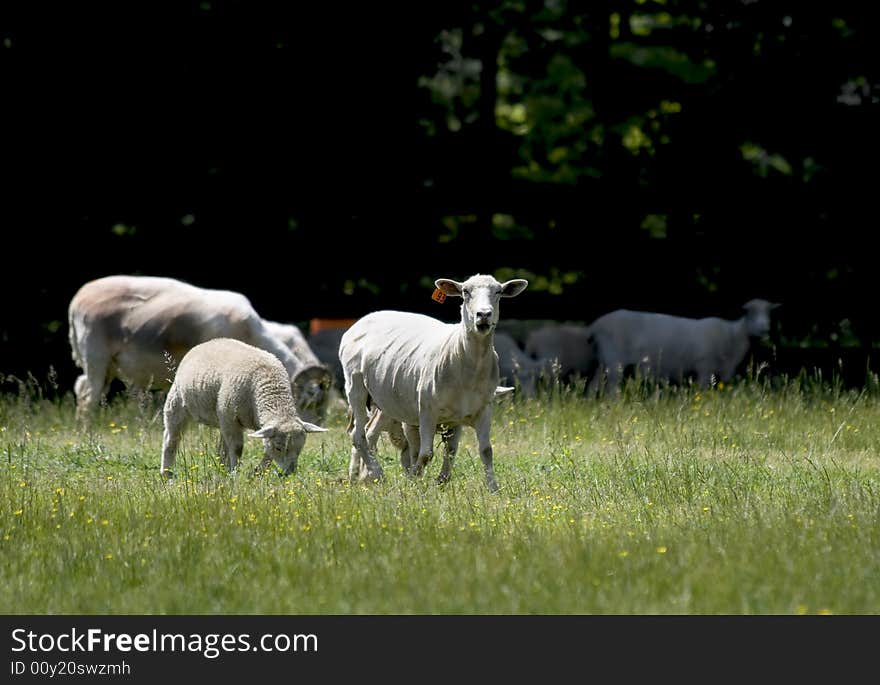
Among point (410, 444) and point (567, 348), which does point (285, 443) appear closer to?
point (410, 444)

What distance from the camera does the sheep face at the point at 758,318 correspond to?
18734 mm

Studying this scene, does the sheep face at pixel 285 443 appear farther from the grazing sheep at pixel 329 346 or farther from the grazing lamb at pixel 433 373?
the grazing sheep at pixel 329 346

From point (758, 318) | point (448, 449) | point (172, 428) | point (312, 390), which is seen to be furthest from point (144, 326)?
point (758, 318)

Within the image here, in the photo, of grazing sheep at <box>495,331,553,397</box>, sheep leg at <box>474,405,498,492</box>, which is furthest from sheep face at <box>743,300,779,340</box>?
sheep leg at <box>474,405,498,492</box>

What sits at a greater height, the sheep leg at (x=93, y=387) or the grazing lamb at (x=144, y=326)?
the grazing lamb at (x=144, y=326)

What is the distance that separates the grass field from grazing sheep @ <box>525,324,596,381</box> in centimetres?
642

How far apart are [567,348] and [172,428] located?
28.6ft

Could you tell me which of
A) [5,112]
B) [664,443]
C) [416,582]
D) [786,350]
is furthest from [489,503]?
[5,112]

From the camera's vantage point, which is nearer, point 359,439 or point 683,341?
point 359,439

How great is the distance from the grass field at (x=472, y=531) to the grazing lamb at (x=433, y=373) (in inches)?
13.6

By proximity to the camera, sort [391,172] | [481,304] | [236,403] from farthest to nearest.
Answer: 1. [391,172]
2. [236,403]
3. [481,304]

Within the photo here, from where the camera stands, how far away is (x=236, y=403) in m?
10.9

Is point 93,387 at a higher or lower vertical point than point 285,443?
lower

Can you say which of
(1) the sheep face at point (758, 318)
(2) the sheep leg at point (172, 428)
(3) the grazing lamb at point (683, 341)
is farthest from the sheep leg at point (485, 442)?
(1) the sheep face at point (758, 318)
